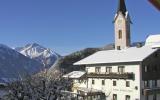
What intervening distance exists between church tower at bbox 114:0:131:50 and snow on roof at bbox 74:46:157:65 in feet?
53.4

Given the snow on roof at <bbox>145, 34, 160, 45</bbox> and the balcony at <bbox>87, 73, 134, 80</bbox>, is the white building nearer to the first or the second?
the balcony at <bbox>87, 73, 134, 80</bbox>

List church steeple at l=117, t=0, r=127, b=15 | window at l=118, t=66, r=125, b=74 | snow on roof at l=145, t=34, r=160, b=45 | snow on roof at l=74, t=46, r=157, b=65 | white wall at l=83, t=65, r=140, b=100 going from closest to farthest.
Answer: white wall at l=83, t=65, r=140, b=100
snow on roof at l=74, t=46, r=157, b=65
window at l=118, t=66, r=125, b=74
snow on roof at l=145, t=34, r=160, b=45
church steeple at l=117, t=0, r=127, b=15

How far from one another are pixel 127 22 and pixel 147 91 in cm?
3828

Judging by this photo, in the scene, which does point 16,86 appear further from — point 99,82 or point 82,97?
point 99,82

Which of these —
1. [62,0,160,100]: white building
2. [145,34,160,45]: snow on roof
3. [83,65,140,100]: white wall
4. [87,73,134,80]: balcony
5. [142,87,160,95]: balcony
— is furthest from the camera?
[145,34,160,45]: snow on roof

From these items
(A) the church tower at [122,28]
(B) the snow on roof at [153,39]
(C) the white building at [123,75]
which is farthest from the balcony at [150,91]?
(B) the snow on roof at [153,39]

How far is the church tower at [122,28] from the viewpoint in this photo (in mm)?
102062

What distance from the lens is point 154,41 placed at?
338 ft

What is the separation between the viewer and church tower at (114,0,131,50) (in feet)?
335

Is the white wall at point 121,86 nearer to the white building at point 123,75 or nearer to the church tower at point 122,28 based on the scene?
the white building at point 123,75

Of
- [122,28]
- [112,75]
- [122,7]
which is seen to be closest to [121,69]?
[112,75]

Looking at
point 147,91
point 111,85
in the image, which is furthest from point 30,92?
point 111,85

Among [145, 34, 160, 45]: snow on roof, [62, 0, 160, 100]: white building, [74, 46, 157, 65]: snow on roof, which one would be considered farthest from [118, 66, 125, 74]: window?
[145, 34, 160, 45]: snow on roof

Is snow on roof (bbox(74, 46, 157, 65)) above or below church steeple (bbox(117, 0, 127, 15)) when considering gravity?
below
